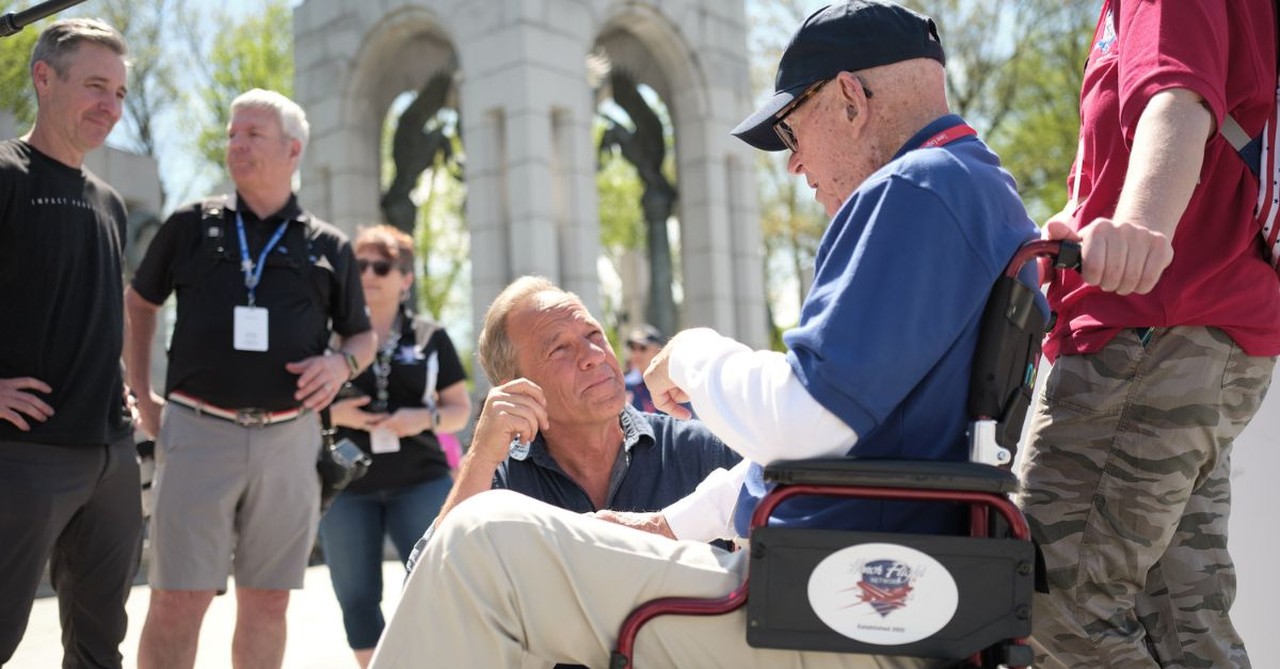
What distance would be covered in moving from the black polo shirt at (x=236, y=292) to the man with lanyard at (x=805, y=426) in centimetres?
261

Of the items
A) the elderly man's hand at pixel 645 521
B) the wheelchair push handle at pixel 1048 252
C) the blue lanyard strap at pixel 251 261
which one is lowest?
the elderly man's hand at pixel 645 521

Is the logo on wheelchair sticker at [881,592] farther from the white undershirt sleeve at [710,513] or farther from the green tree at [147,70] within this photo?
the green tree at [147,70]

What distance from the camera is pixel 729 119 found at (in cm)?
1666

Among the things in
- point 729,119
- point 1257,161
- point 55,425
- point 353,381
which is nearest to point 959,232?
point 1257,161

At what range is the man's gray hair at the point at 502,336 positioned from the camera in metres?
3.26

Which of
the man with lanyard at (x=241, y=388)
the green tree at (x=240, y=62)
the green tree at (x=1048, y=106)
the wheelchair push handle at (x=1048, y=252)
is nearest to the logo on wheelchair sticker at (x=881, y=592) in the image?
the wheelchair push handle at (x=1048, y=252)

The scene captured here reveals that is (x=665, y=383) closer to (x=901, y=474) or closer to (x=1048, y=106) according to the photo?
(x=901, y=474)

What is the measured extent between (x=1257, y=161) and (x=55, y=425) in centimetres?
343

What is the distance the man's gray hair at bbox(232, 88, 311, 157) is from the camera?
461 cm

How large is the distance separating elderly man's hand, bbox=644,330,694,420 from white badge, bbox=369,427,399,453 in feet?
9.34

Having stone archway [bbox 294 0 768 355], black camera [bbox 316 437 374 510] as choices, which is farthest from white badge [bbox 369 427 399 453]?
stone archway [bbox 294 0 768 355]

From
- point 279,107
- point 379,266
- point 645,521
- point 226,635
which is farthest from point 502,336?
point 226,635

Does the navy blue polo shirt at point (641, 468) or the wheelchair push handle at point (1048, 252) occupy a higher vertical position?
the wheelchair push handle at point (1048, 252)

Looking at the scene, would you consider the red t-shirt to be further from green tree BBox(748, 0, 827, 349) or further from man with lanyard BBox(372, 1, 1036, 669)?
green tree BBox(748, 0, 827, 349)
